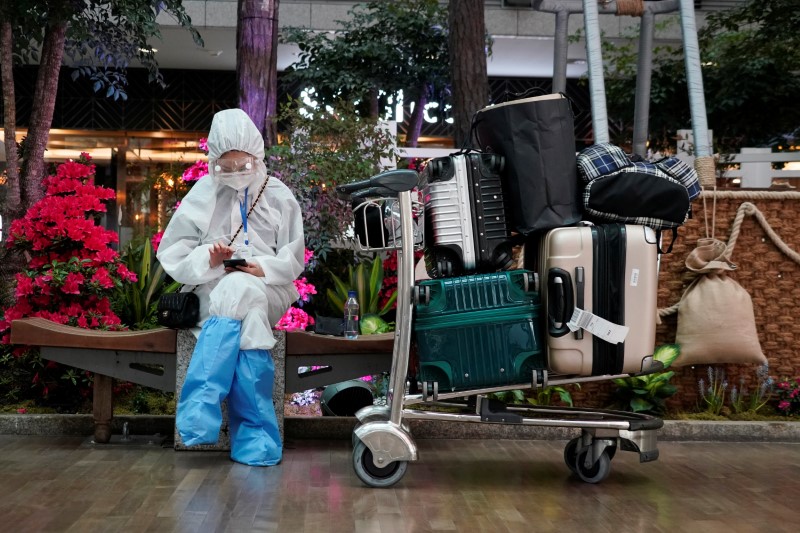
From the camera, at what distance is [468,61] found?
7434mm

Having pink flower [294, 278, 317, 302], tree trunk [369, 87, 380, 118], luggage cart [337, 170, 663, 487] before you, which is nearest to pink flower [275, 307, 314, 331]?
pink flower [294, 278, 317, 302]

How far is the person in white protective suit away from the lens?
455 centimetres

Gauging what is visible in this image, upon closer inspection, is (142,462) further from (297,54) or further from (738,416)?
(297,54)

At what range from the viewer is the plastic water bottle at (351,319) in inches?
205

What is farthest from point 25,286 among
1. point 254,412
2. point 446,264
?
point 446,264

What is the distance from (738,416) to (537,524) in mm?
2547

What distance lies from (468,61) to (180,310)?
11.4 ft

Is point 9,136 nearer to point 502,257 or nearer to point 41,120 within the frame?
point 41,120

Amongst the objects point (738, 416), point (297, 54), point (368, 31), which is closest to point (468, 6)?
point (738, 416)

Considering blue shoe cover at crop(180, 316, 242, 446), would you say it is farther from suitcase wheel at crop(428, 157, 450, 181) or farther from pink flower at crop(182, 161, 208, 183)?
pink flower at crop(182, 161, 208, 183)

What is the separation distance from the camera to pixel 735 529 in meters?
3.61

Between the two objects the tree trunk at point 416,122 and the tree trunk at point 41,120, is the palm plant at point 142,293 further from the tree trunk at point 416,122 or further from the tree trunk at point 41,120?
the tree trunk at point 416,122

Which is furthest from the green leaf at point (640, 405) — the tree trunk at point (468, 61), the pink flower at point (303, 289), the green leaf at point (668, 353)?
the tree trunk at point (468, 61)

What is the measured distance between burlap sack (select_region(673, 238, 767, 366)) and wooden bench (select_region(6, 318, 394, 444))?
1725 millimetres
